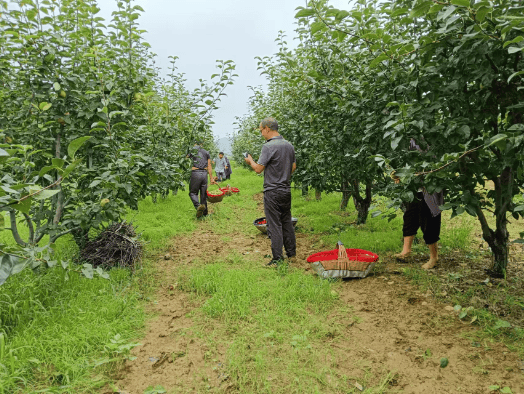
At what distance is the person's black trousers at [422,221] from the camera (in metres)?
4.13

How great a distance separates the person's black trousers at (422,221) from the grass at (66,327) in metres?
3.49

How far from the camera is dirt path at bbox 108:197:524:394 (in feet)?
7.74

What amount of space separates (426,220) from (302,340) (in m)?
2.42

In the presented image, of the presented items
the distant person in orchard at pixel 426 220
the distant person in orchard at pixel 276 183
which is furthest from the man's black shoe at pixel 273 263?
the distant person in orchard at pixel 426 220

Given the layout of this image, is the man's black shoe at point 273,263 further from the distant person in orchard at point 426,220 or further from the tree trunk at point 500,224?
the tree trunk at point 500,224

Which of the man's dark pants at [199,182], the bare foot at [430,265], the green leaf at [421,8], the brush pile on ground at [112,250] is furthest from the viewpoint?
the man's dark pants at [199,182]

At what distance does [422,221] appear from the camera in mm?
4309

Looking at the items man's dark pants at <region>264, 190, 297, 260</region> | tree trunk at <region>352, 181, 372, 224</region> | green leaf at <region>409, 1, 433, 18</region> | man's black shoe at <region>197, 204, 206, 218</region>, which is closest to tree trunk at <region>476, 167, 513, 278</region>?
green leaf at <region>409, 1, 433, 18</region>

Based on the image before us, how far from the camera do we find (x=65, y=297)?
3398mm

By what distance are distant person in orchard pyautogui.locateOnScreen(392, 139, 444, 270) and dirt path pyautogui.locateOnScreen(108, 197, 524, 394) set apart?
26.2 inches

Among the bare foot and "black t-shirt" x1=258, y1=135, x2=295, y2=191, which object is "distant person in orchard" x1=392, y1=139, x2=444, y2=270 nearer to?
the bare foot

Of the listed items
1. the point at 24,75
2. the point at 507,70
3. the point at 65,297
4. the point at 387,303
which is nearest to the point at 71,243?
the point at 65,297

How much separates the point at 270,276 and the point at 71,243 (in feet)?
10.9

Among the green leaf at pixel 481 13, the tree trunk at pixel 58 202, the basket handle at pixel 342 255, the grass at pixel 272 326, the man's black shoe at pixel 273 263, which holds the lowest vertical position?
the grass at pixel 272 326
